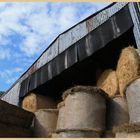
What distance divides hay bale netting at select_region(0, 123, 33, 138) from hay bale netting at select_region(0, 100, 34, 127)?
12 cm

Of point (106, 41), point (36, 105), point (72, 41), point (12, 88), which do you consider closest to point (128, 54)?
point (106, 41)

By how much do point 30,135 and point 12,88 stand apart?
16.2 ft

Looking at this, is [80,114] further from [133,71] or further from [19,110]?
[19,110]

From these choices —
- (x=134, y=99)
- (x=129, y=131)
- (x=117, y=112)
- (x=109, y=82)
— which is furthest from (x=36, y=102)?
(x=129, y=131)

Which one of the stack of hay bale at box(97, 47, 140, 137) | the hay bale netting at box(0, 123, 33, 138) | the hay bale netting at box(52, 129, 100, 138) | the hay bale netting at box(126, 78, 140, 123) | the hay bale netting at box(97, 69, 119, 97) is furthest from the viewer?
the hay bale netting at box(97, 69, 119, 97)

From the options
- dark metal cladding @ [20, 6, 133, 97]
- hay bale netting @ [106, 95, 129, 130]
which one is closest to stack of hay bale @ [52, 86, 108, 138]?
hay bale netting @ [106, 95, 129, 130]

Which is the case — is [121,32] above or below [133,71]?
above

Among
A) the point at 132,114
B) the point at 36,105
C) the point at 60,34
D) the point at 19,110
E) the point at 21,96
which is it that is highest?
the point at 60,34

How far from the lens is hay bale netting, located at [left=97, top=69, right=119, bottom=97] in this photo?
6414mm

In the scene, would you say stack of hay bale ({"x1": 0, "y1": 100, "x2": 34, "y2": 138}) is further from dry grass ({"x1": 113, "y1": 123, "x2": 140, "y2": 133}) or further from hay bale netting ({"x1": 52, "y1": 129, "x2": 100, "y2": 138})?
dry grass ({"x1": 113, "y1": 123, "x2": 140, "y2": 133})

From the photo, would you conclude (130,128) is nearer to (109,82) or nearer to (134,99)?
(134,99)

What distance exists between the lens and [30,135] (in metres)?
6.93

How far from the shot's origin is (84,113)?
4.88 metres

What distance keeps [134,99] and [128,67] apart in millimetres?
1344
